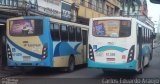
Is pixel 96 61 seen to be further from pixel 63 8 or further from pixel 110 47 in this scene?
pixel 63 8

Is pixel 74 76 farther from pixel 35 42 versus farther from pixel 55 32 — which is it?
pixel 35 42

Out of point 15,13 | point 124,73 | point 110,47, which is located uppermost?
point 15,13

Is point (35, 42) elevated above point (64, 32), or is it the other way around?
point (64, 32)

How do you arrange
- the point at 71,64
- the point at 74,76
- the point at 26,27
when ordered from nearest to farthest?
the point at 26,27 < the point at 74,76 < the point at 71,64

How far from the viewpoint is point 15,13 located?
21.9 metres

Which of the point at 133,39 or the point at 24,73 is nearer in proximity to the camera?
the point at 133,39

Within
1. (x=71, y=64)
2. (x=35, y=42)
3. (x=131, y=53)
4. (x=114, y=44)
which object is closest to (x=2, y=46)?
(x=71, y=64)

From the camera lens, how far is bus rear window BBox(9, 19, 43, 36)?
18.0 metres

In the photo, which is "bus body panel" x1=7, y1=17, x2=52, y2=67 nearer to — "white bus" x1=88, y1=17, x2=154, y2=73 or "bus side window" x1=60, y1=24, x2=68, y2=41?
"bus side window" x1=60, y1=24, x2=68, y2=41

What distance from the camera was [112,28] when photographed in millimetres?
17141

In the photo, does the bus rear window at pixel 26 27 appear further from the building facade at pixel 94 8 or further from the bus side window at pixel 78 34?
the building facade at pixel 94 8

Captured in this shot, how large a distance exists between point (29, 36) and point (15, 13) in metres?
4.12

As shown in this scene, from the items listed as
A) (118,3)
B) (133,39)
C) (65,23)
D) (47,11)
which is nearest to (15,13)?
(65,23)

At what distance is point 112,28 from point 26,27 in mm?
4042
